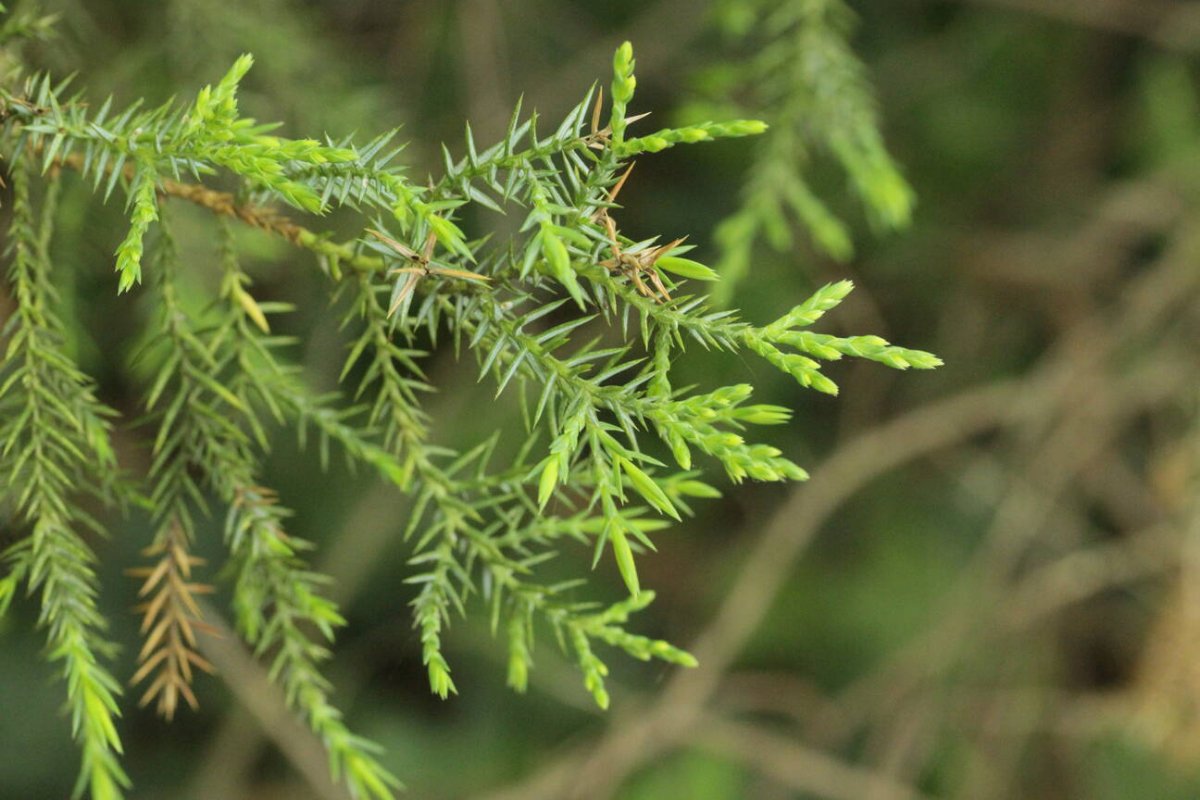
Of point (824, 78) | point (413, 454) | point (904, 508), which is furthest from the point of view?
point (904, 508)

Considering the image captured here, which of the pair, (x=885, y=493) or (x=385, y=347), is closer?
(x=385, y=347)

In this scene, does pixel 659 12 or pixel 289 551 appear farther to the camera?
pixel 659 12

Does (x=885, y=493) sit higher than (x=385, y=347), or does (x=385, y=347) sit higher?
(x=885, y=493)

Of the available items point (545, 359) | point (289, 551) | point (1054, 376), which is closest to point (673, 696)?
point (1054, 376)

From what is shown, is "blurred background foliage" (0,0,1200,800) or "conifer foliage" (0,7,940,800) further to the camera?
"blurred background foliage" (0,0,1200,800)

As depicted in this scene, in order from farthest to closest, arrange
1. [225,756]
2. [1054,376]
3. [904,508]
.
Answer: [904,508]
[1054,376]
[225,756]

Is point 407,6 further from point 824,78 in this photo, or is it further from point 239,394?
point 239,394

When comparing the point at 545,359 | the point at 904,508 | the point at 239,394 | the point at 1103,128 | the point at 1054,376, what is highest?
the point at 1103,128

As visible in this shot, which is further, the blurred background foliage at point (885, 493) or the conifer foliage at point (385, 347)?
the blurred background foliage at point (885, 493)
